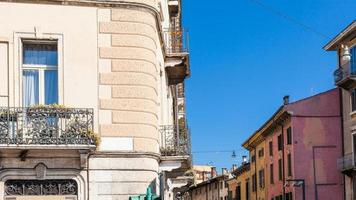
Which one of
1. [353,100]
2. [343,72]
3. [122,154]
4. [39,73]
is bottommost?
[122,154]

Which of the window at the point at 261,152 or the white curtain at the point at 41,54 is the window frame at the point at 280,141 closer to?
the window at the point at 261,152

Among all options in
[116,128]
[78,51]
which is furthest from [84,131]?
[78,51]

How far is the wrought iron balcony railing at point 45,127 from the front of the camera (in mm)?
16922

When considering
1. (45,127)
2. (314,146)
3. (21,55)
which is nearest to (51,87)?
(21,55)

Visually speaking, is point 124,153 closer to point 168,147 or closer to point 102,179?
point 102,179

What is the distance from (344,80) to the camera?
159ft

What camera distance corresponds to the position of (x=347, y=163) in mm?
48594

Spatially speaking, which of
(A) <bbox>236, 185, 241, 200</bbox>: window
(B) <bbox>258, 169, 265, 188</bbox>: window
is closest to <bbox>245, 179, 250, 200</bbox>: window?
(A) <bbox>236, 185, 241, 200</bbox>: window

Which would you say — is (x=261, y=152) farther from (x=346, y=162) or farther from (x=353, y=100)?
(x=353, y=100)

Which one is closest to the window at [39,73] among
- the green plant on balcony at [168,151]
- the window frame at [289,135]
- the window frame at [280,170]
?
the green plant on balcony at [168,151]

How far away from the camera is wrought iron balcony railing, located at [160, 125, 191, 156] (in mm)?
20234

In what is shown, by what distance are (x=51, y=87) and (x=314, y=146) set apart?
1434 inches

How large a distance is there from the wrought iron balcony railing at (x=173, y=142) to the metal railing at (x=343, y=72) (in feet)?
92.5

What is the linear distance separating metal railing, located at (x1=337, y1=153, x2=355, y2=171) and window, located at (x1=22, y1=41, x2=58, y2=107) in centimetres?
3279
